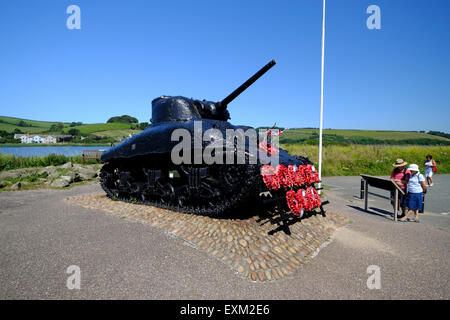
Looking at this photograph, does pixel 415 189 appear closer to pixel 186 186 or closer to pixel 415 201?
pixel 415 201

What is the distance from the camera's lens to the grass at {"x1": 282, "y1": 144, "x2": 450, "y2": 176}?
2128 cm

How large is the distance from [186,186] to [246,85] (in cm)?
353

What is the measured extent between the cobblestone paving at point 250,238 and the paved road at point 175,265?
185mm

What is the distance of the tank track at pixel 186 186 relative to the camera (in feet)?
17.7

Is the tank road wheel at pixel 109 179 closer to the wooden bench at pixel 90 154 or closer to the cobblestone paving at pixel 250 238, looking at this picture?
the cobblestone paving at pixel 250 238

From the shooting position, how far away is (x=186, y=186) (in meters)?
6.61

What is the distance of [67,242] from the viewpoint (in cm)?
483

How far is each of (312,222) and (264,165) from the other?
2319 mm

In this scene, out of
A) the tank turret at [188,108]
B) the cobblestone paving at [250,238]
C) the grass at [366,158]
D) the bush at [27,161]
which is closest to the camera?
the cobblestone paving at [250,238]

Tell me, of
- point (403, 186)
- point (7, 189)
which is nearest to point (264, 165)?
point (403, 186)

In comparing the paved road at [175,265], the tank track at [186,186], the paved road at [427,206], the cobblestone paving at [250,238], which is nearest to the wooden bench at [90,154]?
the tank track at [186,186]

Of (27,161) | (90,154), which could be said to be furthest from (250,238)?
(90,154)

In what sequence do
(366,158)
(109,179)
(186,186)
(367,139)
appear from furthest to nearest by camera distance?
(367,139)
(366,158)
(109,179)
(186,186)
